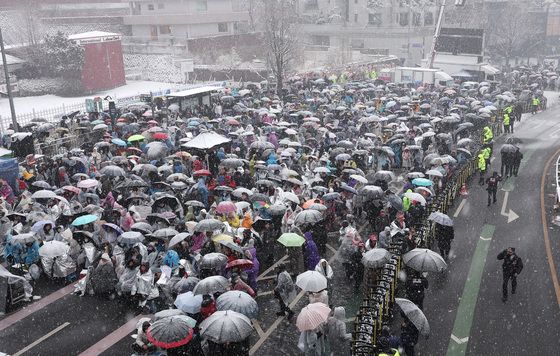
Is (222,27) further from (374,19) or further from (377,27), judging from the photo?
(374,19)

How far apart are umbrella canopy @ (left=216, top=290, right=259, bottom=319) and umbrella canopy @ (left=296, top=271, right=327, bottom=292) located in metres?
1.36

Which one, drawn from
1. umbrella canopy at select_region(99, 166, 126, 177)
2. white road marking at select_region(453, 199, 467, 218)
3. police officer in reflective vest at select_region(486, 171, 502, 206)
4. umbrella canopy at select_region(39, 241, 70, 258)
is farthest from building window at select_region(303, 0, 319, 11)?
umbrella canopy at select_region(39, 241, 70, 258)

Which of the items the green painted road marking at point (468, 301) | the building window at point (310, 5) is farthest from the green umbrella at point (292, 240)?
the building window at point (310, 5)

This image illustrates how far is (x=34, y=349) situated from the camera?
11.9 metres

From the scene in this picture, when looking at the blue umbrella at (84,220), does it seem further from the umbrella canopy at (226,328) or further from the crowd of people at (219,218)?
the umbrella canopy at (226,328)

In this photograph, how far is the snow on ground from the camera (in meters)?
41.0

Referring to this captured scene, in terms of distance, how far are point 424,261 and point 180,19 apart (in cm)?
5841

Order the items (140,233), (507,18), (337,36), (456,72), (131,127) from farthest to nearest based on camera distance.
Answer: (337,36)
(507,18)
(456,72)
(131,127)
(140,233)

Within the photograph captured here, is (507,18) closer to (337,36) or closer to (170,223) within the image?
(337,36)

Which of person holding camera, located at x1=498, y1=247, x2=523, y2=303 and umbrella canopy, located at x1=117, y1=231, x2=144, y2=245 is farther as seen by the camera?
umbrella canopy, located at x1=117, y1=231, x2=144, y2=245

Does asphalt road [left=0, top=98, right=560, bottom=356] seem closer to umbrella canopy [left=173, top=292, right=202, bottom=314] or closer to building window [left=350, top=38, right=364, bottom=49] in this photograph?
umbrella canopy [left=173, top=292, right=202, bottom=314]

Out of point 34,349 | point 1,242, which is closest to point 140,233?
point 34,349

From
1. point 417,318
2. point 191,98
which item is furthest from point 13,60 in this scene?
point 417,318

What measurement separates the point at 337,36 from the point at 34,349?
72.8 m
